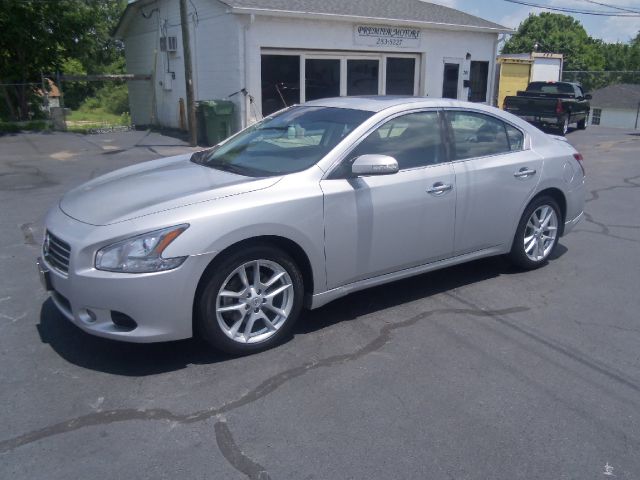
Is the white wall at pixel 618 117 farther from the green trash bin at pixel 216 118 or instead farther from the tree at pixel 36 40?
the green trash bin at pixel 216 118

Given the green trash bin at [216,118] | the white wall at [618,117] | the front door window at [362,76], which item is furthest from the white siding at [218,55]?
the white wall at [618,117]

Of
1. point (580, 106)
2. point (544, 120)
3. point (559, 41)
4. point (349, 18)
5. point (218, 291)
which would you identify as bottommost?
point (218, 291)

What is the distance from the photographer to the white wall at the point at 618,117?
173 feet

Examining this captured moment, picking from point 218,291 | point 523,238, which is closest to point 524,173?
point 523,238

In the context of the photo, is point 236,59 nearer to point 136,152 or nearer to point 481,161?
point 136,152

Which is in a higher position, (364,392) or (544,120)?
(544,120)

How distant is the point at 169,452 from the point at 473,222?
124 inches

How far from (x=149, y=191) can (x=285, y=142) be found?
123 cm

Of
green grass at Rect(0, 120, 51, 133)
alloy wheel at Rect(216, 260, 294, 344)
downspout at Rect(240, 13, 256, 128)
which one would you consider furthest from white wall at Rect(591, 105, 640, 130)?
alloy wheel at Rect(216, 260, 294, 344)

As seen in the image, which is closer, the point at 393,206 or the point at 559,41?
the point at 393,206

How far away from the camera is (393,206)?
442 centimetres

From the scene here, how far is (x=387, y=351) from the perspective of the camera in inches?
159

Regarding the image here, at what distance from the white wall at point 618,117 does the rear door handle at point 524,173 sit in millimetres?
52992

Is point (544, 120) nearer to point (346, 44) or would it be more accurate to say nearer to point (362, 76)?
point (362, 76)
